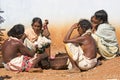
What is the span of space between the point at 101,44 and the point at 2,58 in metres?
2.20

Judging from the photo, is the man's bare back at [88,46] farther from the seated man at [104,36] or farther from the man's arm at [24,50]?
the man's arm at [24,50]

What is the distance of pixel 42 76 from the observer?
11320 mm

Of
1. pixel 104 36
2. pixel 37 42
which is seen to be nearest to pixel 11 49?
pixel 37 42

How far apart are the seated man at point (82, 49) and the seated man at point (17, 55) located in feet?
2.60

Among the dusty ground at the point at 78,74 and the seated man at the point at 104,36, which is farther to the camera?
the seated man at the point at 104,36

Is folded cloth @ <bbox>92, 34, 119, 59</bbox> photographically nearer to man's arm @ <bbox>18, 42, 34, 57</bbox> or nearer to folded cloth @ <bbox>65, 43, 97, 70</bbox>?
folded cloth @ <bbox>65, 43, 97, 70</bbox>

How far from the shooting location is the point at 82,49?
12.1 metres

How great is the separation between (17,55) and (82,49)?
1.36 metres

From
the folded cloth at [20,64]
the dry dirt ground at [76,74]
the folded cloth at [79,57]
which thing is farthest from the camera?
the folded cloth at [20,64]

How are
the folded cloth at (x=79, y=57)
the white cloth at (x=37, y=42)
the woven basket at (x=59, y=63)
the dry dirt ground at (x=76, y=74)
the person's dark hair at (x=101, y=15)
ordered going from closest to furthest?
the dry dirt ground at (x=76, y=74)
the folded cloth at (x=79, y=57)
the woven basket at (x=59, y=63)
the white cloth at (x=37, y=42)
the person's dark hair at (x=101, y=15)

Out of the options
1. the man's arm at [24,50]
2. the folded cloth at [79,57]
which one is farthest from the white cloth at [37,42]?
the folded cloth at [79,57]

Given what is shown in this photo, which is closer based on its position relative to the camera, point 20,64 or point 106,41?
point 20,64

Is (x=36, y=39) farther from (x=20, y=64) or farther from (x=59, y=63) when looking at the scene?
(x=20, y=64)

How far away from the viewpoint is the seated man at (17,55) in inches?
476
